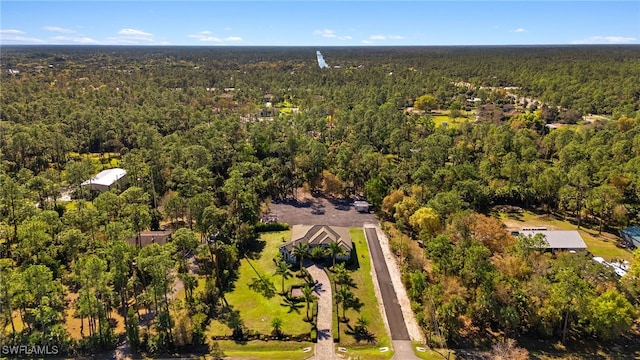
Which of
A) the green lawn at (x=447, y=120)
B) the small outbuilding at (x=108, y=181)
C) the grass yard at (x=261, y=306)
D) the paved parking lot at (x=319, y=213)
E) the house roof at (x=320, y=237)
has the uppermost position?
the green lawn at (x=447, y=120)

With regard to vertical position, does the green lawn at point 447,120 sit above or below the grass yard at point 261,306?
above

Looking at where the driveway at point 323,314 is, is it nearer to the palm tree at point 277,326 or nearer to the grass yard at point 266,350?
the grass yard at point 266,350

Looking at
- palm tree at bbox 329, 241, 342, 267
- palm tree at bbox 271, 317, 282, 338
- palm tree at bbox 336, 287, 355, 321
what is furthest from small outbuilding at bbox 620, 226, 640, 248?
palm tree at bbox 271, 317, 282, 338

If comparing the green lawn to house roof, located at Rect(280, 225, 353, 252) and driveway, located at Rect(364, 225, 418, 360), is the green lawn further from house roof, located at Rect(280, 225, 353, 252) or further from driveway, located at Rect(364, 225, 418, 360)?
house roof, located at Rect(280, 225, 353, 252)

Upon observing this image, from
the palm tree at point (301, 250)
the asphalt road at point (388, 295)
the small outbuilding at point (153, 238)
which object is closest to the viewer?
the asphalt road at point (388, 295)

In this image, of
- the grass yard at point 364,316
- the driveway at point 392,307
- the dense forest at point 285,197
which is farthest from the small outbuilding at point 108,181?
the driveway at point 392,307

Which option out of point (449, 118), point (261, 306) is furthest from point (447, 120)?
point (261, 306)
